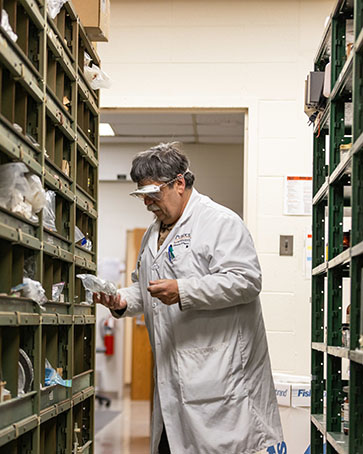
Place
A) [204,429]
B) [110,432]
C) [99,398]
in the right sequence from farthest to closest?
[99,398], [110,432], [204,429]

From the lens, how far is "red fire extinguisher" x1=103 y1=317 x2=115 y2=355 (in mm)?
9672

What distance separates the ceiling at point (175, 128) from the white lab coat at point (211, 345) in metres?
3.85

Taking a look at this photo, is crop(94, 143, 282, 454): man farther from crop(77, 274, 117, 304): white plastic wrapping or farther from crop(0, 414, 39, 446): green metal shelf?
crop(0, 414, 39, 446): green metal shelf

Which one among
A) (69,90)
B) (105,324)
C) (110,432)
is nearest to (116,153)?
(105,324)

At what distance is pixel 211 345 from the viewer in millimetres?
2969

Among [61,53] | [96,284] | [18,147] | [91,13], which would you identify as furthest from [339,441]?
[91,13]

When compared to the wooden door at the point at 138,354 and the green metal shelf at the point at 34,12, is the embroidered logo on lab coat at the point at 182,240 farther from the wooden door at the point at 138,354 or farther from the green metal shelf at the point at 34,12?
the wooden door at the point at 138,354

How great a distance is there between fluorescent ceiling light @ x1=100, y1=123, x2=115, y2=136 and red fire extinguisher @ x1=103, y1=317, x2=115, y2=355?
264 cm

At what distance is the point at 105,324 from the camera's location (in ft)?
31.9

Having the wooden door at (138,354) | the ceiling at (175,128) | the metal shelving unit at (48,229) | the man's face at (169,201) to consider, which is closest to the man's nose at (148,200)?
the man's face at (169,201)

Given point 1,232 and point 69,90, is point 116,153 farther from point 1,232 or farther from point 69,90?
point 1,232

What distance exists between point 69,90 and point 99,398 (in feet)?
20.2

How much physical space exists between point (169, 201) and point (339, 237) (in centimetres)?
72

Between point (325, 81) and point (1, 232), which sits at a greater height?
point (325, 81)
